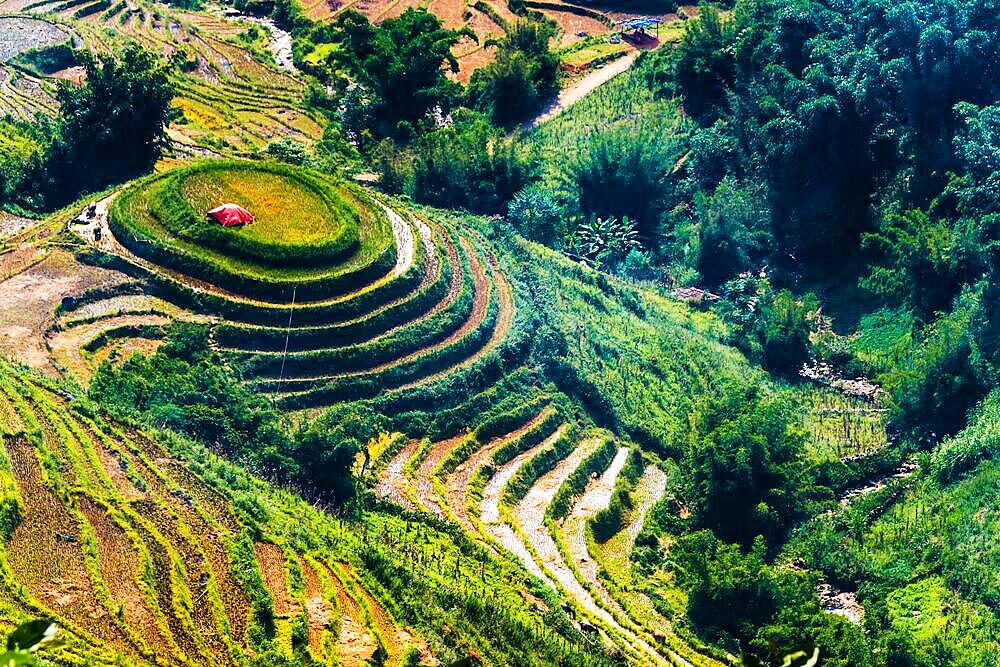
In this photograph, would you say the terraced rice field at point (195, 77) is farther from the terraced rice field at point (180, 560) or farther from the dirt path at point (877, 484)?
the dirt path at point (877, 484)

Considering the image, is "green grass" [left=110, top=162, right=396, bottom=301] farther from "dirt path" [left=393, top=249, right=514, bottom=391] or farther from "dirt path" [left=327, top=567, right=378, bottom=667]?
"dirt path" [left=327, top=567, right=378, bottom=667]

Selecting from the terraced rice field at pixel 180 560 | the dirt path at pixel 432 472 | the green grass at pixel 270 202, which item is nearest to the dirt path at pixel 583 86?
the green grass at pixel 270 202

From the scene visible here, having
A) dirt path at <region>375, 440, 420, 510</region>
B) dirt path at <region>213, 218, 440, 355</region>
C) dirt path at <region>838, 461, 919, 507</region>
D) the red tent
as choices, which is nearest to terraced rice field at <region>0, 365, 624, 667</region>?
dirt path at <region>375, 440, 420, 510</region>

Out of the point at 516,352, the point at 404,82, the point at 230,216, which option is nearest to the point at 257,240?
the point at 230,216

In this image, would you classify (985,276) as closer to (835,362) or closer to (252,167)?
(835,362)

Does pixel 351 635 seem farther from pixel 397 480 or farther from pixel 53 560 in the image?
pixel 397 480

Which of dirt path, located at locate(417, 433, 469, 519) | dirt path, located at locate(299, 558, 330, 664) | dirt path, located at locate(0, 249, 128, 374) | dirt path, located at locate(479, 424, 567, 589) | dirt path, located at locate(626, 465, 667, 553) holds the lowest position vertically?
dirt path, located at locate(626, 465, 667, 553)
